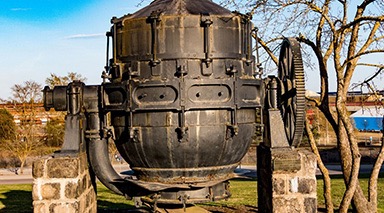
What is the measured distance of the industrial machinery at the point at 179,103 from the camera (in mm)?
5082

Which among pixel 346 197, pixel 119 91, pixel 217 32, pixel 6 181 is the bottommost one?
pixel 6 181

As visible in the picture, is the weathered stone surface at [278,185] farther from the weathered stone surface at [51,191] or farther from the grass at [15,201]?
the grass at [15,201]

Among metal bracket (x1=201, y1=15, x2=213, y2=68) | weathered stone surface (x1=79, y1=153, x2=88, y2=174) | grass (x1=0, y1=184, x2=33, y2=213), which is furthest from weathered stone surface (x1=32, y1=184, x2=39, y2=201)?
grass (x1=0, y1=184, x2=33, y2=213)

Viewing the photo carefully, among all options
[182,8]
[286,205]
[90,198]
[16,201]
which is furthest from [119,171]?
[182,8]

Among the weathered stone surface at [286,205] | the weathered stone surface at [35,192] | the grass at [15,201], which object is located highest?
the weathered stone surface at [35,192]

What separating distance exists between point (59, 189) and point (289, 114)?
288 cm

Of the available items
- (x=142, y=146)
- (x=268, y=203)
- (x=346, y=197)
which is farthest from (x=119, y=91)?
(x=346, y=197)

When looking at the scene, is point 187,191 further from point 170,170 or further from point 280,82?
point 280,82

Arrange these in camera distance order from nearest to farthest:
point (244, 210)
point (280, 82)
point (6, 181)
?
point (280, 82) < point (244, 210) < point (6, 181)

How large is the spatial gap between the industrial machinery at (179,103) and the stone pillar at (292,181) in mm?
252

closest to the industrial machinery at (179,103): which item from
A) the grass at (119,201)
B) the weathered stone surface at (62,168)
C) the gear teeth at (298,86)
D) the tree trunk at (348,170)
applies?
the gear teeth at (298,86)

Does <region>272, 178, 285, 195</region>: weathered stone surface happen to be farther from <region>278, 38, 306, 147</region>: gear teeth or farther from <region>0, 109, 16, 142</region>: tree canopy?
<region>0, 109, 16, 142</region>: tree canopy

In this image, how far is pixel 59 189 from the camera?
5.32 metres

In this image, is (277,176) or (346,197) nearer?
(277,176)
